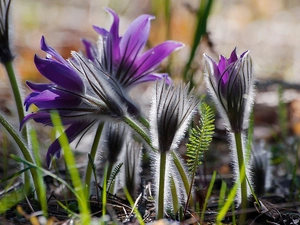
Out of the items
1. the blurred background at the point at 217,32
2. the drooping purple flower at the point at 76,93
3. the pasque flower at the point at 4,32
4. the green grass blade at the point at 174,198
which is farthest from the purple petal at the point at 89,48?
the blurred background at the point at 217,32

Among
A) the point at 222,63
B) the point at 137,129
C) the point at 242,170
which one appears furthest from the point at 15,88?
the point at 242,170

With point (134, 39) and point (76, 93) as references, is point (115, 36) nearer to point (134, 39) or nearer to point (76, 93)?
point (134, 39)

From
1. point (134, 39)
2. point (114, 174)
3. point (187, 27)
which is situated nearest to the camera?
point (114, 174)

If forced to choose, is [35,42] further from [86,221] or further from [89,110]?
[86,221]

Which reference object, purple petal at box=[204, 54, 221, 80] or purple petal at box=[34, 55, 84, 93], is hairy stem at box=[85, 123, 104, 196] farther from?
purple petal at box=[204, 54, 221, 80]

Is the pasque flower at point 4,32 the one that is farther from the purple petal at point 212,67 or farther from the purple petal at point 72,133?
the purple petal at point 212,67

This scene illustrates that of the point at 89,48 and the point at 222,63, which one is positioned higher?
the point at 89,48

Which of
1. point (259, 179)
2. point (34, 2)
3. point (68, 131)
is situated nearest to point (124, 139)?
point (68, 131)
